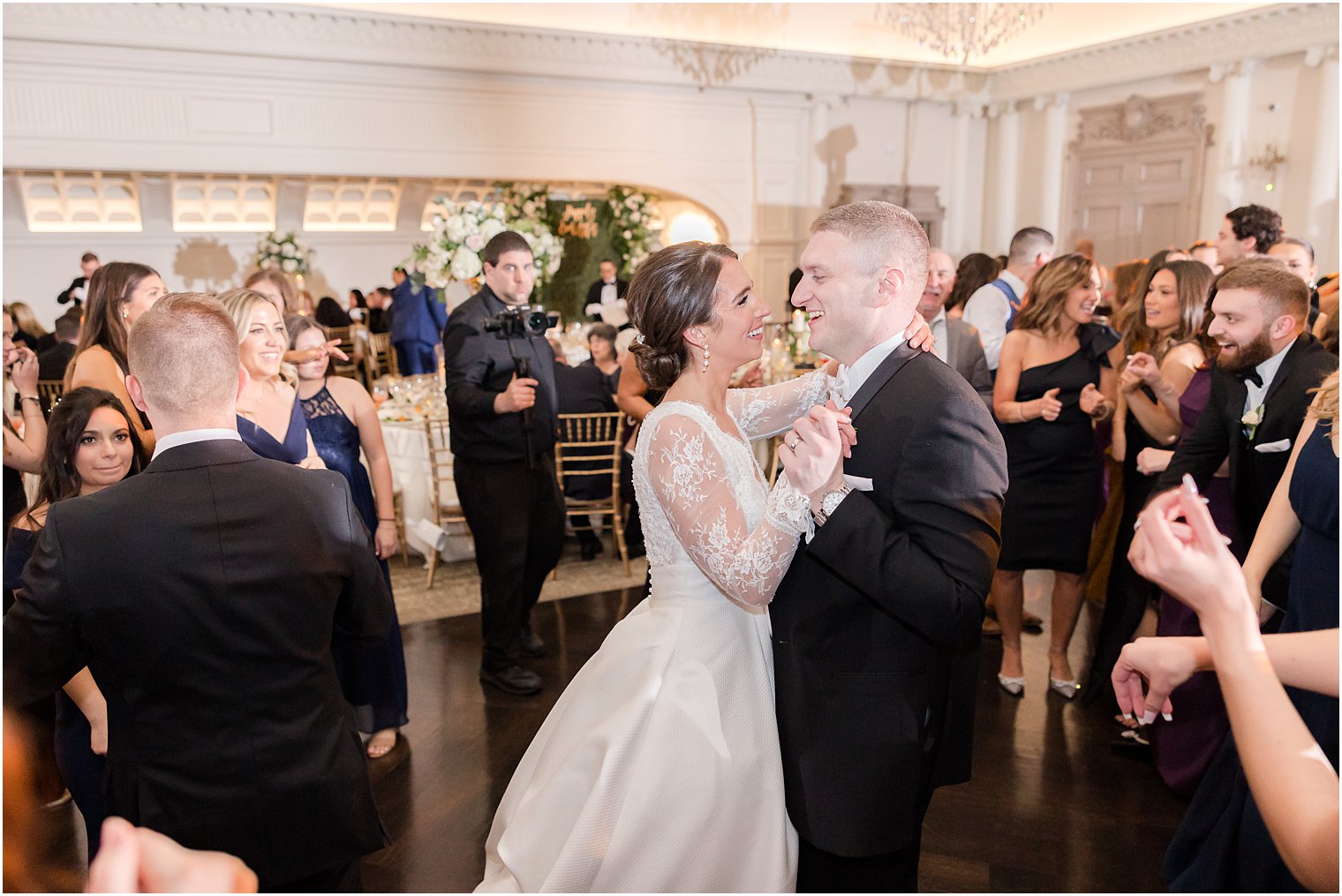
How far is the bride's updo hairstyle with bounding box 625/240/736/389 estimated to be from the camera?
6.80 feet

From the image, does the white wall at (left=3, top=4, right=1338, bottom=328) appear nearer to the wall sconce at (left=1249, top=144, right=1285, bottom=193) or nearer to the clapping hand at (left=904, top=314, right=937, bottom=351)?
the wall sconce at (left=1249, top=144, right=1285, bottom=193)

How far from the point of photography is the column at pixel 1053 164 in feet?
38.0

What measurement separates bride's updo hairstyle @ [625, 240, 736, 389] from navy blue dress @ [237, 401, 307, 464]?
102 centimetres

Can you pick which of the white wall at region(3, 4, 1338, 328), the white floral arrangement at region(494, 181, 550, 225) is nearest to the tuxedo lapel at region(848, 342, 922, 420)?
the white floral arrangement at region(494, 181, 550, 225)

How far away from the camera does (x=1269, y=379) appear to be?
8.75 feet

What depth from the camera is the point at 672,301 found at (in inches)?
81.9

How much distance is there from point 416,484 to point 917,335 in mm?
4117

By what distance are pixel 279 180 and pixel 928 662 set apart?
1010 centimetres

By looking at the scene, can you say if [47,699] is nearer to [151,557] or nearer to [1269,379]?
[151,557]

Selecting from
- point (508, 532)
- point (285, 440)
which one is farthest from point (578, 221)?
point (285, 440)

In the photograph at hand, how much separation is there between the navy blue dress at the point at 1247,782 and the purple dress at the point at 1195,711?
1.30m

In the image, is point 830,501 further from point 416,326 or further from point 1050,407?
point 416,326

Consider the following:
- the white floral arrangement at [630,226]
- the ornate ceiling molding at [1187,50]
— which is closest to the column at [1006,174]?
the ornate ceiling molding at [1187,50]

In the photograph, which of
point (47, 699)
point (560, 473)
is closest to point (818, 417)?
point (47, 699)
